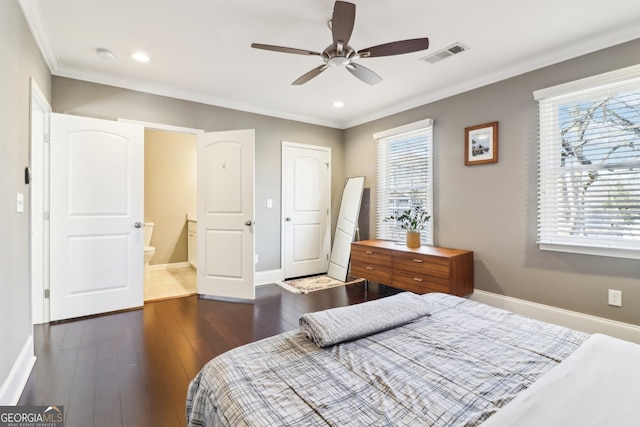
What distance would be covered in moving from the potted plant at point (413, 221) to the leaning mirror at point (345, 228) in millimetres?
679

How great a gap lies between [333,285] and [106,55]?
3655mm

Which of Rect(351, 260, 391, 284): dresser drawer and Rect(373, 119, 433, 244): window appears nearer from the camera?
Rect(351, 260, 391, 284): dresser drawer

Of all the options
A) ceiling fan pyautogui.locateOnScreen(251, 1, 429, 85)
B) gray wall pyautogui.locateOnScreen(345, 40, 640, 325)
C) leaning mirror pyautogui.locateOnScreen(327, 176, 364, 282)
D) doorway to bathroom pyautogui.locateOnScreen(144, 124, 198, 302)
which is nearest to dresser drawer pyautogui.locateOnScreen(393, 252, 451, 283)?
gray wall pyautogui.locateOnScreen(345, 40, 640, 325)

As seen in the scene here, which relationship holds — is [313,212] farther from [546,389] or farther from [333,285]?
[546,389]

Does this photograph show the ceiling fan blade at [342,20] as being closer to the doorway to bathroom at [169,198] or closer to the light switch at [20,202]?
the light switch at [20,202]

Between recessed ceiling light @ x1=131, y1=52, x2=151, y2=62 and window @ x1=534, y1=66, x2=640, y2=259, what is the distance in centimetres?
372

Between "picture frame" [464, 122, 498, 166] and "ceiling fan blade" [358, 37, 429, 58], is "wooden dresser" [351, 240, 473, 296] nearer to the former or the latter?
"picture frame" [464, 122, 498, 166]

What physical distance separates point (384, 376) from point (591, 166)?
2837 millimetres

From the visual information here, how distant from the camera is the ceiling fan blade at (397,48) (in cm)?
208

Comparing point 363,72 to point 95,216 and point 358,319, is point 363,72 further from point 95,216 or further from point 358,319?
point 95,216

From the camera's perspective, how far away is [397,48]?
85.2 inches

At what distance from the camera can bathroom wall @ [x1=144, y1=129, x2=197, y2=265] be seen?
17.7ft

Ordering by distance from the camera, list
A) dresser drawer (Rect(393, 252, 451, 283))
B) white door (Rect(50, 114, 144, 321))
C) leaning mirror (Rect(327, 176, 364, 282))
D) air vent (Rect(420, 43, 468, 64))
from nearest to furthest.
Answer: air vent (Rect(420, 43, 468, 64)), white door (Rect(50, 114, 144, 321)), dresser drawer (Rect(393, 252, 451, 283)), leaning mirror (Rect(327, 176, 364, 282))

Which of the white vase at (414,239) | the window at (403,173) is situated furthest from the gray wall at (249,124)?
the white vase at (414,239)
